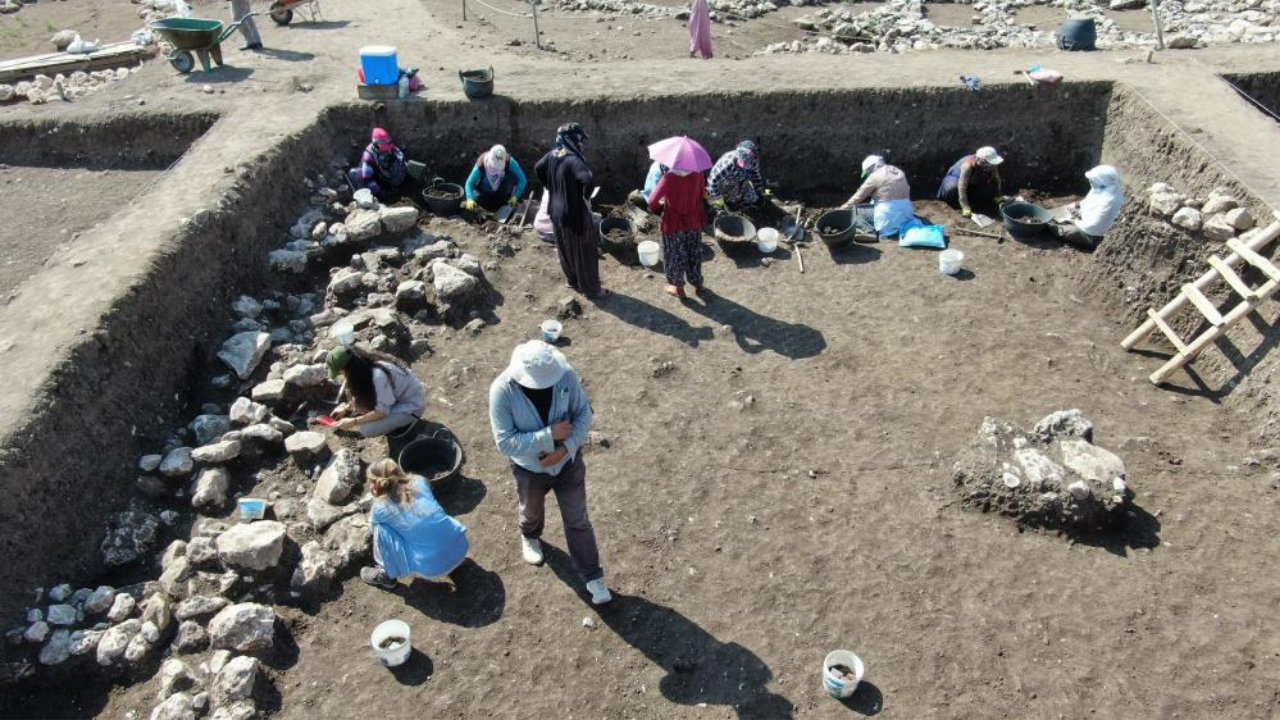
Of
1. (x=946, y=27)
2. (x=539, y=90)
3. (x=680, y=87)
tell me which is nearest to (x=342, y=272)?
(x=539, y=90)

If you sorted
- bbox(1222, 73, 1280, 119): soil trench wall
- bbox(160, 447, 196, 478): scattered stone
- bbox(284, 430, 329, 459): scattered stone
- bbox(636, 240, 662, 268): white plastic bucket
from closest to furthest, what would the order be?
bbox(160, 447, 196, 478): scattered stone < bbox(284, 430, 329, 459): scattered stone < bbox(636, 240, 662, 268): white plastic bucket < bbox(1222, 73, 1280, 119): soil trench wall

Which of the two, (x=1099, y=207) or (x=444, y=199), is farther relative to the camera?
(x=444, y=199)

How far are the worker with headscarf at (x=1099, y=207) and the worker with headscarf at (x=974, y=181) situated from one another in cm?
118

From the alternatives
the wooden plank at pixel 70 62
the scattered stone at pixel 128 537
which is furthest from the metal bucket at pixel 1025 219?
the wooden plank at pixel 70 62

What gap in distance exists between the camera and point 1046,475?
5.99 m

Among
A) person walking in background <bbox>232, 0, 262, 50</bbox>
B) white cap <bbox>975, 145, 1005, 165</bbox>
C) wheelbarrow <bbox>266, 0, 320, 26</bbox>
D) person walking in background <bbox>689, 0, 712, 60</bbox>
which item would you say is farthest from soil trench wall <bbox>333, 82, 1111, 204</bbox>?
wheelbarrow <bbox>266, 0, 320, 26</bbox>

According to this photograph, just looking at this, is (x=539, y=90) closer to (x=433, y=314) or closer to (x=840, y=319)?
(x=433, y=314)

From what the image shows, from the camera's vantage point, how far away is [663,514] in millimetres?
6254

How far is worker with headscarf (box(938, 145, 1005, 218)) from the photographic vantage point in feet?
32.8

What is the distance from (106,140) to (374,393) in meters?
7.48

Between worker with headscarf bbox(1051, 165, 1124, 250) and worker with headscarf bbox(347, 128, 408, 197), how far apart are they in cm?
816

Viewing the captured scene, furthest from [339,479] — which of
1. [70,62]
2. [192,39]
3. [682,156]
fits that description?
[70,62]

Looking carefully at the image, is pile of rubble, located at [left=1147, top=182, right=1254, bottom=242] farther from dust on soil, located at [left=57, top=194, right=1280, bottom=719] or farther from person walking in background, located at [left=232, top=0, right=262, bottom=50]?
person walking in background, located at [left=232, top=0, right=262, bottom=50]

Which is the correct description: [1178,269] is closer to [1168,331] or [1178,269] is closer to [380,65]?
[1168,331]
